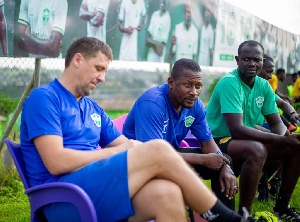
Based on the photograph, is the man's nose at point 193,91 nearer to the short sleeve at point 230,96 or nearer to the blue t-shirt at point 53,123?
the short sleeve at point 230,96

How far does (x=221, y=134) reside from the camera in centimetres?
355

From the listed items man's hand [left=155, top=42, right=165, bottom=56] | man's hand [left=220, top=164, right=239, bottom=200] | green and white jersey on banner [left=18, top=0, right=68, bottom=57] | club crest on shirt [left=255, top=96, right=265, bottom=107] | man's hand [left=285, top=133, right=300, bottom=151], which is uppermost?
green and white jersey on banner [left=18, top=0, right=68, bottom=57]

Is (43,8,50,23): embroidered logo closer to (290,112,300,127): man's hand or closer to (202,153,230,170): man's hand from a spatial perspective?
(202,153,230,170): man's hand

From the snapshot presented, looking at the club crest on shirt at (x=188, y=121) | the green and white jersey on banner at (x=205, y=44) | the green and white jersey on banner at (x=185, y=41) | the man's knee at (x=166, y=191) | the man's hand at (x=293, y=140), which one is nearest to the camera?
the man's knee at (x=166, y=191)

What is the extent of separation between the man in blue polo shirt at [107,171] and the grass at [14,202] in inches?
57.5

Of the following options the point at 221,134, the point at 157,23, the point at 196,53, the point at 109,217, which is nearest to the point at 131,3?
the point at 157,23

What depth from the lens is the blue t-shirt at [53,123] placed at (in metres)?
1.90

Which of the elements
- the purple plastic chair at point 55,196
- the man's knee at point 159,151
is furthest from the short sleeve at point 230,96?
the purple plastic chair at point 55,196

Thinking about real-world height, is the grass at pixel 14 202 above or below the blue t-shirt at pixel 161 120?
below

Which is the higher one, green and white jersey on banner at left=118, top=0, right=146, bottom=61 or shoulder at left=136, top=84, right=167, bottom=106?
→ green and white jersey on banner at left=118, top=0, right=146, bottom=61

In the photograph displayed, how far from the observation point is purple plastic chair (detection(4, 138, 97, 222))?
5.54ft

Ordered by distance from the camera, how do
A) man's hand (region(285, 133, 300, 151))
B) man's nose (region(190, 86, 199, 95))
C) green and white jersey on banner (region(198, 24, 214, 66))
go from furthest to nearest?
green and white jersey on banner (region(198, 24, 214, 66)) < man's hand (region(285, 133, 300, 151)) < man's nose (region(190, 86, 199, 95))

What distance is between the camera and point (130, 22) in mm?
4273

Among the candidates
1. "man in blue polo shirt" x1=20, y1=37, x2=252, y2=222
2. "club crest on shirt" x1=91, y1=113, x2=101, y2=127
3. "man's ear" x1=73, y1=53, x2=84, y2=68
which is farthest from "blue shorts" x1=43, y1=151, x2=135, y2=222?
"man's ear" x1=73, y1=53, x2=84, y2=68
